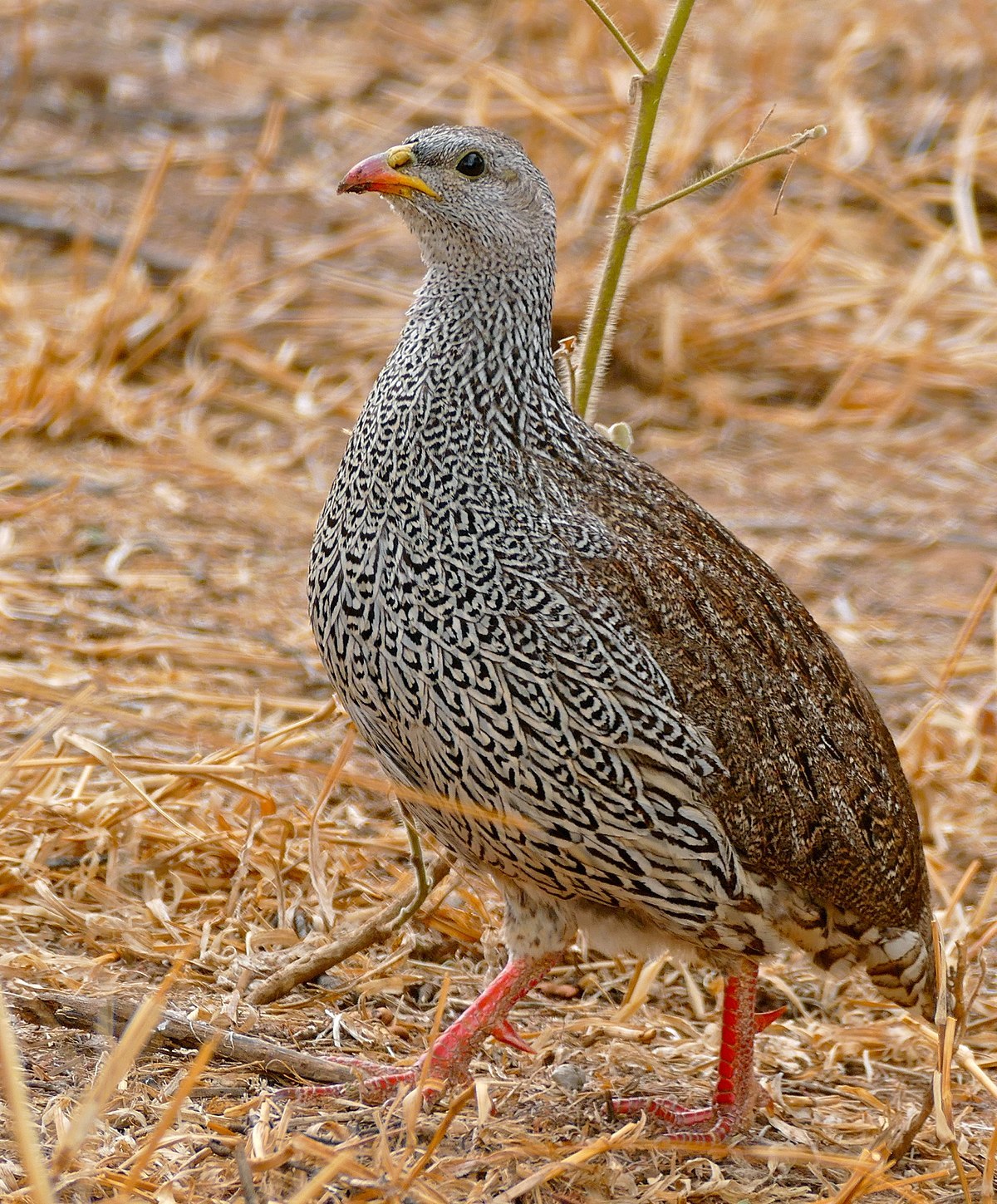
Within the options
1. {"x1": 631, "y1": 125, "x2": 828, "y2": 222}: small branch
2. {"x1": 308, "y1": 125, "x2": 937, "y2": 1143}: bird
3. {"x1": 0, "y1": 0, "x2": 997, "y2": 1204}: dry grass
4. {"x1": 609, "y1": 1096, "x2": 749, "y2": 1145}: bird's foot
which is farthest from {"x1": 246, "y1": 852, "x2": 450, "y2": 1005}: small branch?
{"x1": 631, "y1": 125, "x2": 828, "y2": 222}: small branch

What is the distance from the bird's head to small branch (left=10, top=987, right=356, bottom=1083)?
1.54 meters

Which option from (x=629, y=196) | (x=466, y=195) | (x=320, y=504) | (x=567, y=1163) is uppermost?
(x=629, y=196)

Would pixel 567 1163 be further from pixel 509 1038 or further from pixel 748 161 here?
pixel 748 161

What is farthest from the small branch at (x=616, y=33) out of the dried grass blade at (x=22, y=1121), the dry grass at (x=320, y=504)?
the dried grass blade at (x=22, y=1121)

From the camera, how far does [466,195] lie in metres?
3.29

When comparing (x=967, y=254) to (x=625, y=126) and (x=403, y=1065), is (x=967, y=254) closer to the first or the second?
(x=625, y=126)

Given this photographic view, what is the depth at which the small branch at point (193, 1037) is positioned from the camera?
10.4 feet

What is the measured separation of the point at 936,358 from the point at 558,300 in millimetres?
1611

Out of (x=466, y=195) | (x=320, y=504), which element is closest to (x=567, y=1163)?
(x=466, y=195)

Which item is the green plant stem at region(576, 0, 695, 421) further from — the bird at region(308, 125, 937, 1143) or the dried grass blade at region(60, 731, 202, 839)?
the dried grass blade at region(60, 731, 202, 839)

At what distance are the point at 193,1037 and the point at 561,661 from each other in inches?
39.3

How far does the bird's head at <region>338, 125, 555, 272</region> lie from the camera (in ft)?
10.8

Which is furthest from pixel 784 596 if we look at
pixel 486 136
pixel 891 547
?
pixel 891 547

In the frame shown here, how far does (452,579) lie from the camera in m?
3.07
